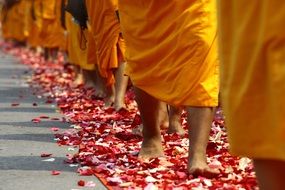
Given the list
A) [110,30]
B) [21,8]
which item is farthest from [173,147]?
[21,8]

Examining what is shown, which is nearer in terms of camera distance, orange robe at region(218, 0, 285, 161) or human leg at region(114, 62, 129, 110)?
orange robe at region(218, 0, 285, 161)

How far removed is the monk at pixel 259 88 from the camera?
286 centimetres

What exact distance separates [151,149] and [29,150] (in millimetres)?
1010

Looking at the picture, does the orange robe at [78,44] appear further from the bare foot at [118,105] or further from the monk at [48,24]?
the monk at [48,24]

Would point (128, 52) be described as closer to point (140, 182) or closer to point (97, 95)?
point (140, 182)

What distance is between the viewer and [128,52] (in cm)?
571

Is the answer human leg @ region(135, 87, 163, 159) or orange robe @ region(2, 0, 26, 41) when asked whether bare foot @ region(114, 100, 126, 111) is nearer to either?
human leg @ region(135, 87, 163, 159)

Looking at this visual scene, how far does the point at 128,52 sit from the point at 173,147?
81 centimetres

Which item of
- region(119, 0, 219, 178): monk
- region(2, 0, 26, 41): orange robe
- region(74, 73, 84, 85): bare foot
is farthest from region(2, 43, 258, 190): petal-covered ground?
region(2, 0, 26, 41): orange robe

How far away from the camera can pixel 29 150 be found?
6402 millimetres

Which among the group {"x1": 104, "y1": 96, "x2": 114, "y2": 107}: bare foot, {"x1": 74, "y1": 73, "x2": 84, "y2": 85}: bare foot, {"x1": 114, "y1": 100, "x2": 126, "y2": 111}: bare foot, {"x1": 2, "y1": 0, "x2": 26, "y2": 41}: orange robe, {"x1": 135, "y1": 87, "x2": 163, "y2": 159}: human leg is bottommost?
{"x1": 74, "y1": 73, "x2": 84, "y2": 85}: bare foot

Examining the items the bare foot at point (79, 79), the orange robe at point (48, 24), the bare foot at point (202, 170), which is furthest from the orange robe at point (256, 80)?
the orange robe at point (48, 24)

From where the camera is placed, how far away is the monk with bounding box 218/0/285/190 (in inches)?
113

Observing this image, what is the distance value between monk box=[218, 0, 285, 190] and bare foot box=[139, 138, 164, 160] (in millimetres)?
2733
